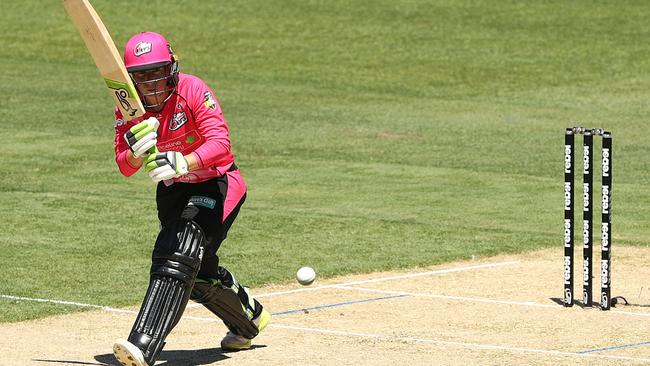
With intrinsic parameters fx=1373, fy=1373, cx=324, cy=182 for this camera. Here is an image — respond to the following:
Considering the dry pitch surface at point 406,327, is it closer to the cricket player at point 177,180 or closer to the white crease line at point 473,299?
the white crease line at point 473,299

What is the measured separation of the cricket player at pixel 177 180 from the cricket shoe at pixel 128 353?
6 centimetres

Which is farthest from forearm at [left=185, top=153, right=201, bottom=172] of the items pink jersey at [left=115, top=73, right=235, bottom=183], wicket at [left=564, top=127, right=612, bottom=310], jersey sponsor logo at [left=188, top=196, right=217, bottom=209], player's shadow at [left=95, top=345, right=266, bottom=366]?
wicket at [left=564, top=127, right=612, bottom=310]

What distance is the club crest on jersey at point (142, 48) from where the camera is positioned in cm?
959

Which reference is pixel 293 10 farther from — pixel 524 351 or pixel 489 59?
pixel 524 351

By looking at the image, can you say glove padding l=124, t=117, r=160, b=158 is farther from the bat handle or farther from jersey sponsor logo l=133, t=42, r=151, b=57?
jersey sponsor logo l=133, t=42, r=151, b=57

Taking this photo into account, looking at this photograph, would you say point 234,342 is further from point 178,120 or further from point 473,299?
point 473,299

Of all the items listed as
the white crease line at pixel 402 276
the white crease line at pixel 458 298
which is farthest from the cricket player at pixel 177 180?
the white crease line at pixel 458 298

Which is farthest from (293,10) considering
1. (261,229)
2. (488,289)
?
(488,289)

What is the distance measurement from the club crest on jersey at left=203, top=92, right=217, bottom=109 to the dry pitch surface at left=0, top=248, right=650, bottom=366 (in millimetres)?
1854

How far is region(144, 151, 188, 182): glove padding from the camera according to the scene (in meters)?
9.20

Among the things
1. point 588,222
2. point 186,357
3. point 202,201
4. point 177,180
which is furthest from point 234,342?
point 588,222

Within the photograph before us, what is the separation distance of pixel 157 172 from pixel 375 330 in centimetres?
269

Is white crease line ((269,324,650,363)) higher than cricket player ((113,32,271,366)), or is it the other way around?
cricket player ((113,32,271,366))

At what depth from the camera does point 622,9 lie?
37.6 m
